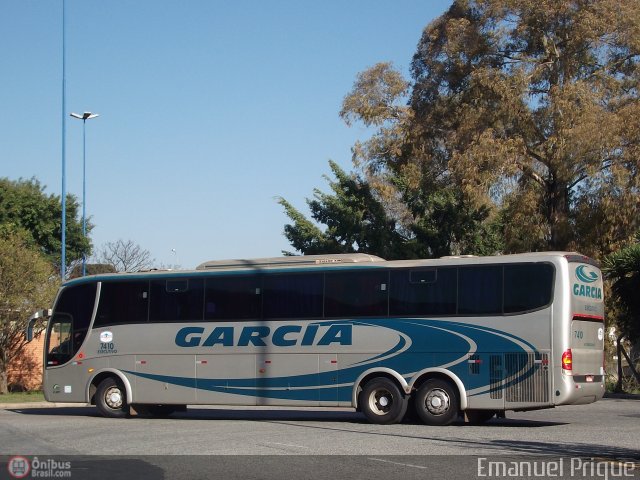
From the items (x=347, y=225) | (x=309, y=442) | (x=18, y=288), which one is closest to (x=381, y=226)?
(x=347, y=225)

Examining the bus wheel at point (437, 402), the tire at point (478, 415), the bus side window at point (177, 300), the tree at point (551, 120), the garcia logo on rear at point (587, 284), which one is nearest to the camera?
the garcia logo on rear at point (587, 284)

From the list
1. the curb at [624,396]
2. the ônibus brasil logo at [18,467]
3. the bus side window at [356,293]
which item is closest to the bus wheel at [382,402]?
the bus side window at [356,293]

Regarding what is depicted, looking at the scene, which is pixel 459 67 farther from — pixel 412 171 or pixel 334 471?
pixel 334 471

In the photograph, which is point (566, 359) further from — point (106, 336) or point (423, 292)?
point (106, 336)

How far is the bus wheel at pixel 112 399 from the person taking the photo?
22.2 meters

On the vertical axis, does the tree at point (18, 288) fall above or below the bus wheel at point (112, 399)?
above

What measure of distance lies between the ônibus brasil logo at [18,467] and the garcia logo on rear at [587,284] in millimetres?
10585

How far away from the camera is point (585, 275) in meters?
18.8

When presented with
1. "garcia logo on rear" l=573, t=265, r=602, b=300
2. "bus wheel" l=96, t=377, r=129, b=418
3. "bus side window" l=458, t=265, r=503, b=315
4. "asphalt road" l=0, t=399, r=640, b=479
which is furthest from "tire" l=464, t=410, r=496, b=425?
"bus wheel" l=96, t=377, r=129, b=418

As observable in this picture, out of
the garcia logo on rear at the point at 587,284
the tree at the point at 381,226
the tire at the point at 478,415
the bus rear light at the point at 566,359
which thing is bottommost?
the tire at the point at 478,415

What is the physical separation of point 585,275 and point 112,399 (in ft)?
36.6

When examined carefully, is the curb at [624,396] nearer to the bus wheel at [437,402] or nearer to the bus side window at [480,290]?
the bus wheel at [437,402]

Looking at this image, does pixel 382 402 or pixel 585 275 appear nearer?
pixel 585 275

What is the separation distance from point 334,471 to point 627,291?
61.0 ft
